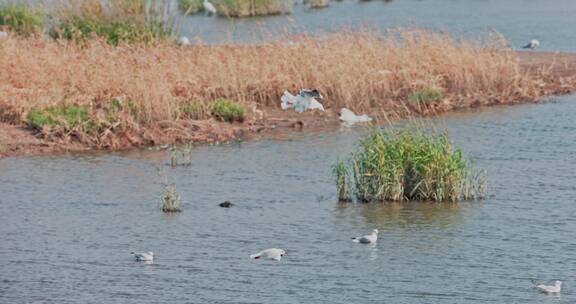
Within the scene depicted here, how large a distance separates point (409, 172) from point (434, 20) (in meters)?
23.9

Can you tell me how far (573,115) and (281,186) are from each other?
693cm

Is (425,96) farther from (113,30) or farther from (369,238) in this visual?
(369,238)

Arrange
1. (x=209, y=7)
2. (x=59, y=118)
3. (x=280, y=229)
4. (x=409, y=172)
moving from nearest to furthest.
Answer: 1. (x=280, y=229)
2. (x=409, y=172)
3. (x=59, y=118)
4. (x=209, y=7)

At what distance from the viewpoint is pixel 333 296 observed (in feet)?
37.7

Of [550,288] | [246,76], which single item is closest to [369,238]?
[550,288]

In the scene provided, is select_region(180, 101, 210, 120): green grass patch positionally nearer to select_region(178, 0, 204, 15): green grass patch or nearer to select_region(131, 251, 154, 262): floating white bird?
select_region(131, 251, 154, 262): floating white bird

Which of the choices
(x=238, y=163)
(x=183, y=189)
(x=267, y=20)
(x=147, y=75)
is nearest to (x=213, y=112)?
(x=147, y=75)

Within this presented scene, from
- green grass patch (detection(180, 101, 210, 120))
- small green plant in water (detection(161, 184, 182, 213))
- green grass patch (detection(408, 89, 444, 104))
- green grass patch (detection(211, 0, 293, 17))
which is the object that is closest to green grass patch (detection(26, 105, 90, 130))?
green grass patch (detection(180, 101, 210, 120))

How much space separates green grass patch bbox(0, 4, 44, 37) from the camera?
28.0 m

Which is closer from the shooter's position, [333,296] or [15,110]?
[333,296]

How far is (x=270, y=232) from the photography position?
13.8 metres

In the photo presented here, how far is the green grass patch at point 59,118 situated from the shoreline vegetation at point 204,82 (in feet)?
0.06

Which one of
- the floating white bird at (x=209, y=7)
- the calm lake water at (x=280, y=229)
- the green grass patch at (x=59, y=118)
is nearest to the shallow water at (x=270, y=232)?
the calm lake water at (x=280, y=229)

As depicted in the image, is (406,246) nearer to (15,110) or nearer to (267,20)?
(15,110)
